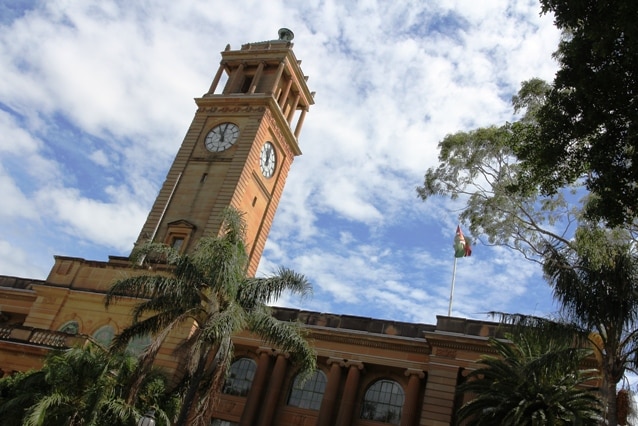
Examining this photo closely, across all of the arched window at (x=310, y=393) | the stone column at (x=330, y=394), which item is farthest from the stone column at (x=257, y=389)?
the stone column at (x=330, y=394)

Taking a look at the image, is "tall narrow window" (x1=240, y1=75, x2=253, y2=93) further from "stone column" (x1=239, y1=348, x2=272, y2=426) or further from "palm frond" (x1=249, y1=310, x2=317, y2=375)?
"palm frond" (x1=249, y1=310, x2=317, y2=375)

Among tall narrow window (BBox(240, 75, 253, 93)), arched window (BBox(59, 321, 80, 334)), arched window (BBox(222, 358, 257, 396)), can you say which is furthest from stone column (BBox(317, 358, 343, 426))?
Result: tall narrow window (BBox(240, 75, 253, 93))

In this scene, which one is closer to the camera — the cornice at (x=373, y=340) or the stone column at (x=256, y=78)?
the cornice at (x=373, y=340)

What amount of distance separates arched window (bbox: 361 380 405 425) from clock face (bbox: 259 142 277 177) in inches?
685

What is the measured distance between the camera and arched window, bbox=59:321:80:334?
30.0 meters

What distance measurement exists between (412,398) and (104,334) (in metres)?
15.6

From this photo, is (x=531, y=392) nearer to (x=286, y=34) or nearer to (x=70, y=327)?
(x=70, y=327)

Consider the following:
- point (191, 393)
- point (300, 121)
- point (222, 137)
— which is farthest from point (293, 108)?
point (191, 393)

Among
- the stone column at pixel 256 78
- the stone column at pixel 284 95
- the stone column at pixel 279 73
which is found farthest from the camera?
the stone column at pixel 284 95

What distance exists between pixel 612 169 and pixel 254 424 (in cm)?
2003

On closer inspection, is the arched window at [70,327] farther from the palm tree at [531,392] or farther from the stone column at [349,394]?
the palm tree at [531,392]

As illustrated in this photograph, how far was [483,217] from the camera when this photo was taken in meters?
25.0

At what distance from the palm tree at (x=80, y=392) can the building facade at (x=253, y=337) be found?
17.8 feet

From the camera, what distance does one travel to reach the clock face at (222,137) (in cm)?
3831
